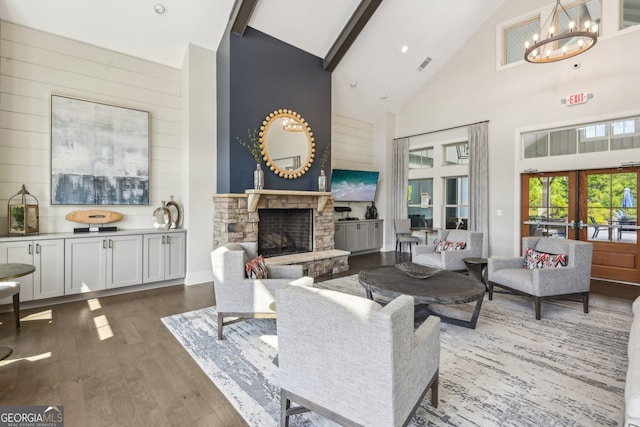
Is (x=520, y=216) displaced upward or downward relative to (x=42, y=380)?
upward

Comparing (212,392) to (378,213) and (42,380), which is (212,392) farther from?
(378,213)

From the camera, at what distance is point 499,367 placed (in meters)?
2.53

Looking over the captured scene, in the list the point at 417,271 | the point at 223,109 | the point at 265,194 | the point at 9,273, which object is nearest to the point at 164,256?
the point at 265,194

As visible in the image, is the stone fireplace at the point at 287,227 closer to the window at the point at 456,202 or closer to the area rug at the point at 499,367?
the area rug at the point at 499,367

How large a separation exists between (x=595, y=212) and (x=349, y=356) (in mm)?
6431

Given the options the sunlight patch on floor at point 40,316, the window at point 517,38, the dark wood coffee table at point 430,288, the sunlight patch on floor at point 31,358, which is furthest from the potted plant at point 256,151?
the window at point 517,38

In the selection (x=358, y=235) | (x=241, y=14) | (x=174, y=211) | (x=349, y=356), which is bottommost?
(x=349, y=356)

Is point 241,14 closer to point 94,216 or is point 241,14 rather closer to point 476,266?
point 94,216

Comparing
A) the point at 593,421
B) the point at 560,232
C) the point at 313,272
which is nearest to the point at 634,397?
the point at 593,421

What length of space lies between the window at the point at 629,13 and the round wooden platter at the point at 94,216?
8.95 meters

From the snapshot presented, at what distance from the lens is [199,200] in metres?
5.18

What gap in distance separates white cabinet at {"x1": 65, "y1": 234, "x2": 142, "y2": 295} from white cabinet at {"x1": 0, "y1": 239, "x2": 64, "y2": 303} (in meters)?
0.08

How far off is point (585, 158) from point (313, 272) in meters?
5.38

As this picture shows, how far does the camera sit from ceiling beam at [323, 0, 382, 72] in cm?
545
